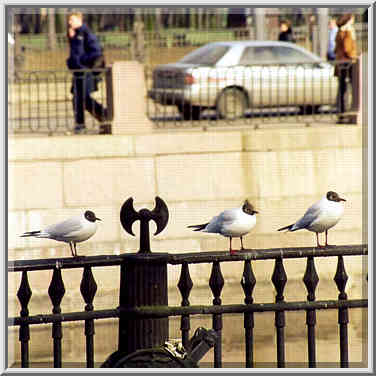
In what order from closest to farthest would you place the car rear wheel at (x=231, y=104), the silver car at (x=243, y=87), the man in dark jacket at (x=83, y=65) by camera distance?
the man in dark jacket at (x=83, y=65)
the silver car at (x=243, y=87)
the car rear wheel at (x=231, y=104)

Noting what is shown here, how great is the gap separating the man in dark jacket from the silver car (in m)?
1.00

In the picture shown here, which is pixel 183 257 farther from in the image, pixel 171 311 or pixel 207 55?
pixel 207 55

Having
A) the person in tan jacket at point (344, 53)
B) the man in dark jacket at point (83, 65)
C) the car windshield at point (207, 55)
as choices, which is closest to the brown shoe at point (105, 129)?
the man in dark jacket at point (83, 65)

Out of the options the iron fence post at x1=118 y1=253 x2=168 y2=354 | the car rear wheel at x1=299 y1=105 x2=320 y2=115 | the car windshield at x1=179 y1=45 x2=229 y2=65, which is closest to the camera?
the iron fence post at x1=118 y1=253 x2=168 y2=354

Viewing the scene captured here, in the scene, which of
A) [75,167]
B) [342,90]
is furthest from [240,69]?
[75,167]

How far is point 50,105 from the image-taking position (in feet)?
46.1

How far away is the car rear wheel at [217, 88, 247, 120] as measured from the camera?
47.0ft

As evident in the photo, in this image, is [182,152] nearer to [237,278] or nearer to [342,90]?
[237,278]

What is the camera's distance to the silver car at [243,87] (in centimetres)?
1403

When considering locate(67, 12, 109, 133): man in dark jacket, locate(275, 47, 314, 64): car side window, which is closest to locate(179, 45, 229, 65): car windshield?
locate(275, 47, 314, 64): car side window

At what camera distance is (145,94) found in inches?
511

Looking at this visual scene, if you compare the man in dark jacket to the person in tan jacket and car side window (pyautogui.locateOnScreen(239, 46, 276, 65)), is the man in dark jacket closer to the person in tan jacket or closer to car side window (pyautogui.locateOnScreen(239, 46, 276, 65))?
the person in tan jacket

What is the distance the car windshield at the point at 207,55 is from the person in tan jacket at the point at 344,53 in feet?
9.91

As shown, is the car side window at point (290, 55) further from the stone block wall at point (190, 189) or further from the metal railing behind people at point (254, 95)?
the stone block wall at point (190, 189)
